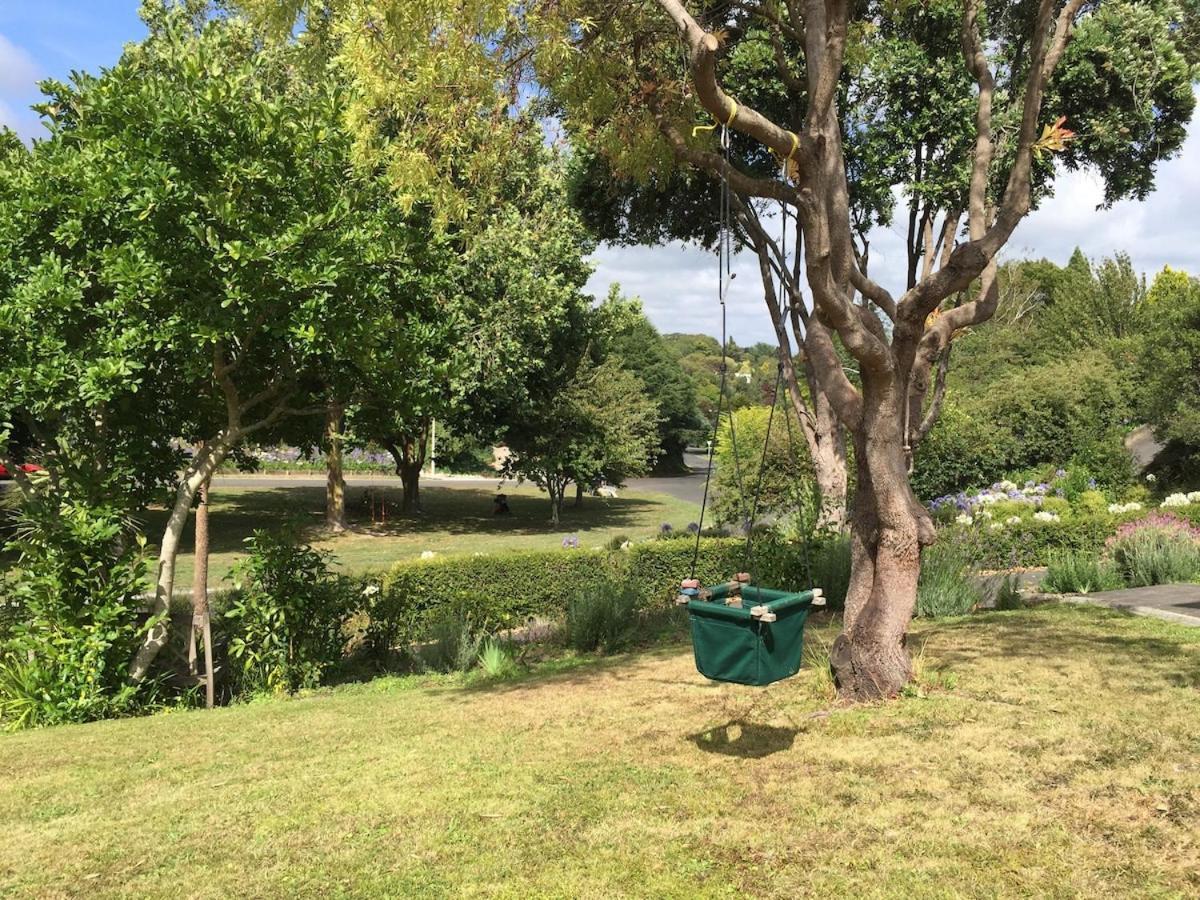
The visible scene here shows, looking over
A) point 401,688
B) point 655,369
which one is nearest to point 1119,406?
point 401,688

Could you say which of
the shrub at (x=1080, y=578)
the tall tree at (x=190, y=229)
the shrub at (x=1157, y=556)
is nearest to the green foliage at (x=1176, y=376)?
the shrub at (x=1157, y=556)

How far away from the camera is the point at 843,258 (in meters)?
5.79

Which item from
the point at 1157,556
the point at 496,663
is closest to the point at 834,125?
the point at 496,663

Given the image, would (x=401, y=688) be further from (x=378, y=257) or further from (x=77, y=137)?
(x=77, y=137)

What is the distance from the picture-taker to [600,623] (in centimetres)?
1006

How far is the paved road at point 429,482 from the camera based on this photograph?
4084 centimetres

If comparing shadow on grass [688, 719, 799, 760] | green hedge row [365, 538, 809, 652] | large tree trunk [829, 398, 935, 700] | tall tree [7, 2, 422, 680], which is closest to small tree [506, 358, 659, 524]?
green hedge row [365, 538, 809, 652]

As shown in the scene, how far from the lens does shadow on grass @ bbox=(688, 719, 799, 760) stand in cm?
526

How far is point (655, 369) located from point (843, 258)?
53.8 metres

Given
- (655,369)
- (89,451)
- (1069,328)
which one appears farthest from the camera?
(655,369)

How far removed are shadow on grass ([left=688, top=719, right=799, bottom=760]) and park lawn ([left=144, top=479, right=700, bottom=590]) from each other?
10.2 meters

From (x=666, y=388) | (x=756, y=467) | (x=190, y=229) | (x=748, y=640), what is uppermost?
(x=666, y=388)

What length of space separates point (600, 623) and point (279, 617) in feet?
11.8

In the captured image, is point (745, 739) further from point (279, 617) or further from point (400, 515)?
point (400, 515)
